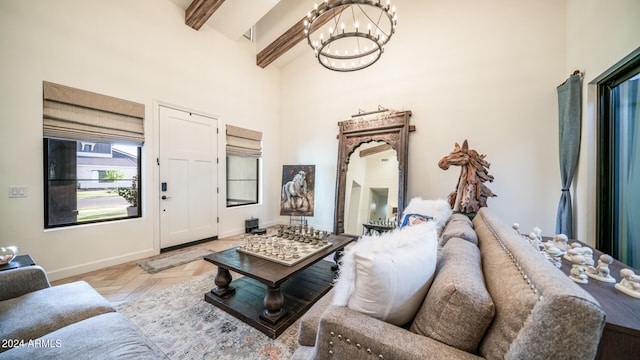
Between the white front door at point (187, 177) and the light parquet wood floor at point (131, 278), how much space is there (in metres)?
0.68

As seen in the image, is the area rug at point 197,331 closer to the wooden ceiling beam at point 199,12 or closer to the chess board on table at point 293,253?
the chess board on table at point 293,253

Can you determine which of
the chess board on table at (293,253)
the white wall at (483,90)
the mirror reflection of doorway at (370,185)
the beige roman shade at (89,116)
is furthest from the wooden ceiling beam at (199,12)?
the chess board on table at (293,253)

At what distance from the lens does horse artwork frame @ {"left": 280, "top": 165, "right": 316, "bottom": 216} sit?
4.56 meters

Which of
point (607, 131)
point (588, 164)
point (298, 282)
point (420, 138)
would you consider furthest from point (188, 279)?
point (607, 131)

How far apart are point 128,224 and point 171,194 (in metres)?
0.69

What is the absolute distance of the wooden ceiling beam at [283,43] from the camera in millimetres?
4145

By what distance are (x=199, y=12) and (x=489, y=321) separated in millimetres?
4864

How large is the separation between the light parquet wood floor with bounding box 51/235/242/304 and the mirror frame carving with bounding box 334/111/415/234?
8.12 ft

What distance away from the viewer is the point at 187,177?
3795 millimetres

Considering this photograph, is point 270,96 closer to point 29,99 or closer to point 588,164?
point 29,99

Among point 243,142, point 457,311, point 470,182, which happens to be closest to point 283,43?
point 243,142

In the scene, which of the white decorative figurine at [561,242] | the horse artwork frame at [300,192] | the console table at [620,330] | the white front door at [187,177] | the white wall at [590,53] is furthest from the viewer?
the horse artwork frame at [300,192]

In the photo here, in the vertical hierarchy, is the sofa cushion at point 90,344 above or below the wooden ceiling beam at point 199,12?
below

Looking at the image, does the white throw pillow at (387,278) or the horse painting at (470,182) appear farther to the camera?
the horse painting at (470,182)
